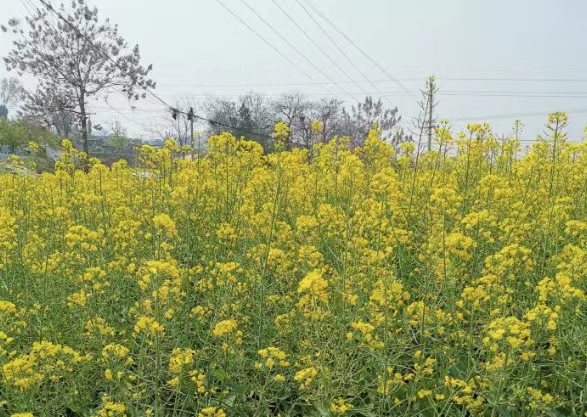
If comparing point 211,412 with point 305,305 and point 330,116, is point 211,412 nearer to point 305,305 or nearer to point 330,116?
point 305,305

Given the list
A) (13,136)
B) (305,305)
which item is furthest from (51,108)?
(305,305)

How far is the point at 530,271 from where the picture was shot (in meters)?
2.71

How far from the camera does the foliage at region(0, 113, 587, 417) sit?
6.67 feet

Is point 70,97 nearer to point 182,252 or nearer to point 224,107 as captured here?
point 224,107

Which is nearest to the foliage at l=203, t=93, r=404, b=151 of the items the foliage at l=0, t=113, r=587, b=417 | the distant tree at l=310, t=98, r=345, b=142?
the distant tree at l=310, t=98, r=345, b=142

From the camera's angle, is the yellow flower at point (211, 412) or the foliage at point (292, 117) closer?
the yellow flower at point (211, 412)

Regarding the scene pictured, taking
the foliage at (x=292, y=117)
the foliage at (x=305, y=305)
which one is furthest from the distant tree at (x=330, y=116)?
the foliage at (x=305, y=305)

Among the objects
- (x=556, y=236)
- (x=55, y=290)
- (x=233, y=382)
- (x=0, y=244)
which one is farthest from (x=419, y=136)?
(x=0, y=244)

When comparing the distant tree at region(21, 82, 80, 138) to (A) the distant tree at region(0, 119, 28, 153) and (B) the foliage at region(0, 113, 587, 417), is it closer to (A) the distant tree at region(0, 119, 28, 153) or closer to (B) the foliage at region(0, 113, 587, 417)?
(A) the distant tree at region(0, 119, 28, 153)

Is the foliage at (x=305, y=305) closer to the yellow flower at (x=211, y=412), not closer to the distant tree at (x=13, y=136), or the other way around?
the yellow flower at (x=211, y=412)

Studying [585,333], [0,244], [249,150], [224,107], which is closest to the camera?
[585,333]

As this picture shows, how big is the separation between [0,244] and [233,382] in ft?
6.26

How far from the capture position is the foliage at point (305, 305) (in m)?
2.03

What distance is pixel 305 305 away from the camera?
7.26 feet
